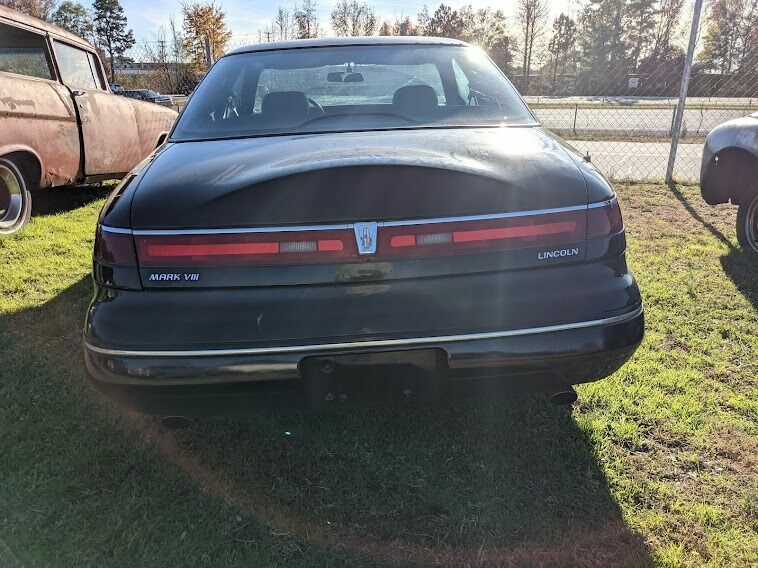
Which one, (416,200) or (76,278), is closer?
(416,200)

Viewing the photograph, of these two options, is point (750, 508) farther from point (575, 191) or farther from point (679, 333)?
point (679, 333)

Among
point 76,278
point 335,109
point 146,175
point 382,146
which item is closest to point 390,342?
point 382,146

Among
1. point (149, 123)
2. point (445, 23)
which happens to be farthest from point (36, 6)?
point (149, 123)

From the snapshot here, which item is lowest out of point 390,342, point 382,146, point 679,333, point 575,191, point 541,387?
point 679,333

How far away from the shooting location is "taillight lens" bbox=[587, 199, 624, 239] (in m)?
1.84

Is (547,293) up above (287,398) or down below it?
above

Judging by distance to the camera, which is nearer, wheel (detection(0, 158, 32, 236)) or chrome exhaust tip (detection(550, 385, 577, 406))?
chrome exhaust tip (detection(550, 385, 577, 406))

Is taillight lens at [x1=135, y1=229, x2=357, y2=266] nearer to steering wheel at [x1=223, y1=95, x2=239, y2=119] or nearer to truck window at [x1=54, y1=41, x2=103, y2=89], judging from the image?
steering wheel at [x1=223, y1=95, x2=239, y2=119]

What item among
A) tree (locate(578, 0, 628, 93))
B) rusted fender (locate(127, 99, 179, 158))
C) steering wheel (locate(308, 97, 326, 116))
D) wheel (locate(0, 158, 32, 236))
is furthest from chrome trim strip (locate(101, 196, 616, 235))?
tree (locate(578, 0, 628, 93))

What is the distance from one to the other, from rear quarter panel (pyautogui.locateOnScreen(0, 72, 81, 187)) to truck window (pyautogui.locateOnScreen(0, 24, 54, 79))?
0.16 metres

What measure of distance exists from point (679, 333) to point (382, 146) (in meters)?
2.35

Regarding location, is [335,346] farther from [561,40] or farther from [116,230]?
[561,40]

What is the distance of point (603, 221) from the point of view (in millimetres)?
1864

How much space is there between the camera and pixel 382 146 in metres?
1.99
